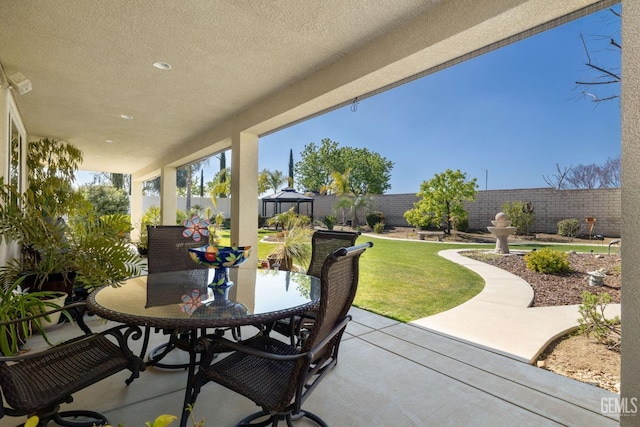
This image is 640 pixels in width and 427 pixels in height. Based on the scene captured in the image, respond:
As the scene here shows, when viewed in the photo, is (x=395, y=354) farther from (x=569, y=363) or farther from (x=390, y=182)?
(x=390, y=182)

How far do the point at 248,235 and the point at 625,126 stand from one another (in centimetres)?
446

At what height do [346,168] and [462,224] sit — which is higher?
[346,168]

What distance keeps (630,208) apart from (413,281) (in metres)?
4.21

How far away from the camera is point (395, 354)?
2809 millimetres

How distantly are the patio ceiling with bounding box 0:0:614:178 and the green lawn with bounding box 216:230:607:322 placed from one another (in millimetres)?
2319

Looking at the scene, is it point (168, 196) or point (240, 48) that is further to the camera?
point (168, 196)

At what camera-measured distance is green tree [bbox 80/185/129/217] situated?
13.2 metres

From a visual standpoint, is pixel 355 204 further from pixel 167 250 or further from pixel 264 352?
pixel 264 352

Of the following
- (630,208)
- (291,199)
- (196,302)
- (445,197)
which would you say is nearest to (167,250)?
(196,302)

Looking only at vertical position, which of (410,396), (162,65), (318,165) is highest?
(162,65)

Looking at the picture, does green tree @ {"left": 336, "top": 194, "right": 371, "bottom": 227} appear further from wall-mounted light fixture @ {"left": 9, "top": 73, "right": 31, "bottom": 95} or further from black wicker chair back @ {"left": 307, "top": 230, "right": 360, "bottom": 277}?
wall-mounted light fixture @ {"left": 9, "top": 73, "right": 31, "bottom": 95}

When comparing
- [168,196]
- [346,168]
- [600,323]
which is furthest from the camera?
[168,196]

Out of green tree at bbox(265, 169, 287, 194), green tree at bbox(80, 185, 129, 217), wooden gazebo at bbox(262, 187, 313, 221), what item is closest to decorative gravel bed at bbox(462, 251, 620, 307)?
wooden gazebo at bbox(262, 187, 313, 221)

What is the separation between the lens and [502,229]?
3650 mm
